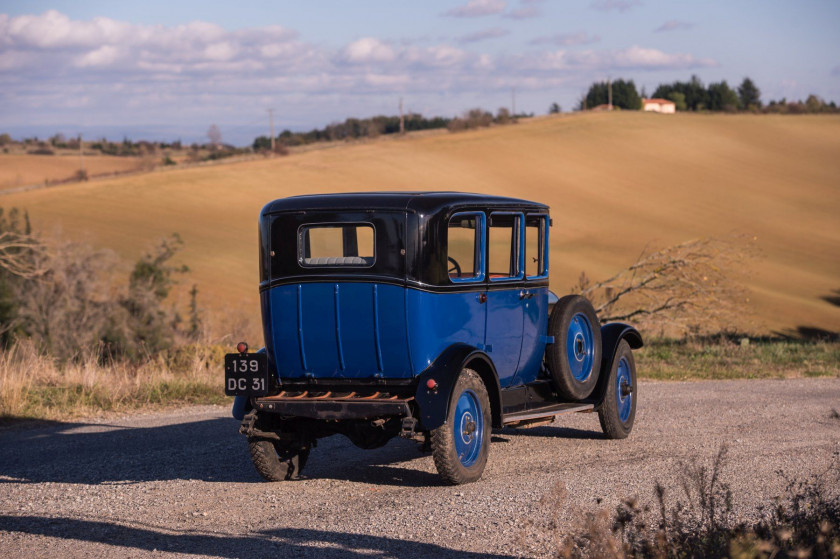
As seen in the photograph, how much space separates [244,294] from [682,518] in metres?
31.5

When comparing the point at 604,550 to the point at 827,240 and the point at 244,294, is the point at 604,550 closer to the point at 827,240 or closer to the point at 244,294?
the point at 244,294

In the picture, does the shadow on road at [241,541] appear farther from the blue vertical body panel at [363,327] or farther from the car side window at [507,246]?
the car side window at [507,246]

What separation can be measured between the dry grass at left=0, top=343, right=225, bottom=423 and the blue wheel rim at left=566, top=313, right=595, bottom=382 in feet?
17.7

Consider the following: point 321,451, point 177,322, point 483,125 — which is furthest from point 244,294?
point 483,125

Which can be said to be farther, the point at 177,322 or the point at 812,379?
the point at 177,322

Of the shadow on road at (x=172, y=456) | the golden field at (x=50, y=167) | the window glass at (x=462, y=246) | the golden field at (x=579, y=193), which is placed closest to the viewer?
the window glass at (x=462, y=246)

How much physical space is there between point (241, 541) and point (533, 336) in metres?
3.82

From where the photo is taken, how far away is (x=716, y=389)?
43.1 feet

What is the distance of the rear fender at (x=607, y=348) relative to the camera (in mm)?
9508

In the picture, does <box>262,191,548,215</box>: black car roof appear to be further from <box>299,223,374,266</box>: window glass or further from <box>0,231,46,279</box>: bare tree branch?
<box>0,231,46,279</box>: bare tree branch

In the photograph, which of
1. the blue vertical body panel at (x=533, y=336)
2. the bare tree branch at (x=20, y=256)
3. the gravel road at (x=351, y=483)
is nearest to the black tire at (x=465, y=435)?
the gravel road at (x=351, y=483)

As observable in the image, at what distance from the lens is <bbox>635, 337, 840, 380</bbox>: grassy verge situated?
48.4 feet

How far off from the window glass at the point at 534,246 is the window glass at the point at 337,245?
1.70 metres

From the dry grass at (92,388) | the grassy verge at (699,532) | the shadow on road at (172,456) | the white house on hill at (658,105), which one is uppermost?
the white house on hill at (658,105)
